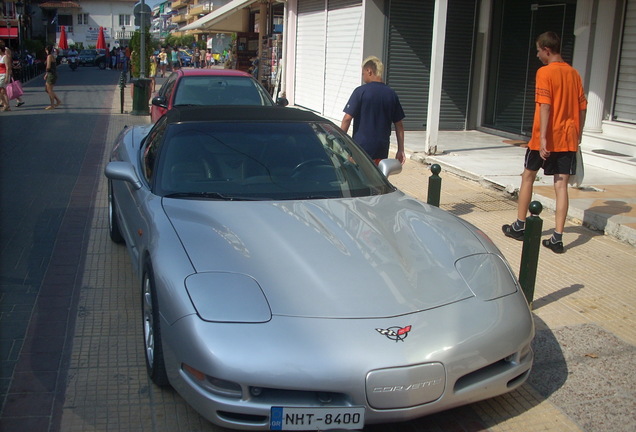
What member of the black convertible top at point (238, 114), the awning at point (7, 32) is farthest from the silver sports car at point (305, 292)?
the awning at point (7, 32)

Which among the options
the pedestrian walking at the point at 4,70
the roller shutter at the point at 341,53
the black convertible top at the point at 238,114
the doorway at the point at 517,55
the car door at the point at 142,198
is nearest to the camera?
the car door at the point at 142,198

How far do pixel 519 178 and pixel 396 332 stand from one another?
6.77 metres

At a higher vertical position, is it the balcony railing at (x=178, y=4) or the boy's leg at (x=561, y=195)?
the balcony railing at (x=178, y=4)

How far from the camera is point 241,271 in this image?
137 inches

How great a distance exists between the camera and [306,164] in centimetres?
477

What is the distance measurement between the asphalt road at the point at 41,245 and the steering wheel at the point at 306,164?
6.07 ft

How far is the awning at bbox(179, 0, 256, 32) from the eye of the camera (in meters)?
24.2

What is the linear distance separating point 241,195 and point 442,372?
1.87 m

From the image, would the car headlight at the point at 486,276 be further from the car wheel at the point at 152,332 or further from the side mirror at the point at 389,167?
the car wheel at the point at 152,332

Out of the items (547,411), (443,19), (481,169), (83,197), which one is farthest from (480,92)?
(547,411)

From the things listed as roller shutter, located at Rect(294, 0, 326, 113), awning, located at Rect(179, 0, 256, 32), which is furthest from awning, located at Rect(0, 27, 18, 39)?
roller shutter, located at Rect(294, 0, 326, 113)

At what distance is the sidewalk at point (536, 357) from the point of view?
3557mm

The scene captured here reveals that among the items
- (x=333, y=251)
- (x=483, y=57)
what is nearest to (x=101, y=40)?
(x=483, y=57)

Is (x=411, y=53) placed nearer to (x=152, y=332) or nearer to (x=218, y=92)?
(x=218, y=92)
